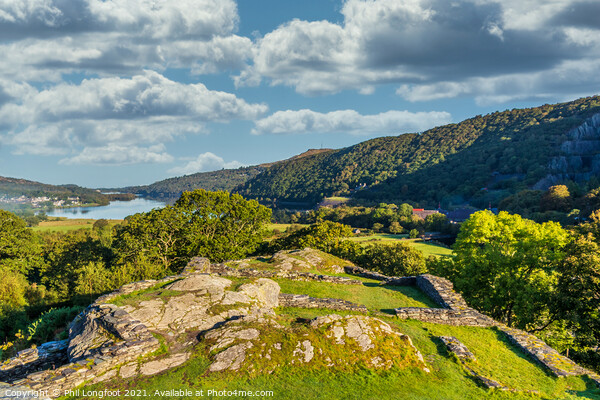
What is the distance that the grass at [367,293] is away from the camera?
20.9 meters

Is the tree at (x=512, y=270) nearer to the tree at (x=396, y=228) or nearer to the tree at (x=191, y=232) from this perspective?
the tree at (x=191, y=232)

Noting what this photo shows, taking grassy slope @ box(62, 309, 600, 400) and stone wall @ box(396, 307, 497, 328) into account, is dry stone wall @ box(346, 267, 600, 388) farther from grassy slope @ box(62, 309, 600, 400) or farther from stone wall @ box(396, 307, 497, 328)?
grassy slope @ box(62, 309, 600, 400)

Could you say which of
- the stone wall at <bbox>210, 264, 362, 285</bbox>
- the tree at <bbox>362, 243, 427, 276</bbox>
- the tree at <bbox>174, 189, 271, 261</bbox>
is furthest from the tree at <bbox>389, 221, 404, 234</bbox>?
the stone wall at <bbox>210, 264, 362, 285</bbox>

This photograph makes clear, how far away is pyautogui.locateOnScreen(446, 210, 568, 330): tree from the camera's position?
2367 centimetres

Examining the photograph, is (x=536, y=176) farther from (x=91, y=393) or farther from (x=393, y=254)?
(x=91, y=393)

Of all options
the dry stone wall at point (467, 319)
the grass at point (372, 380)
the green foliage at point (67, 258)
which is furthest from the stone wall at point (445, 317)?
the green foliage at point (67, 258)

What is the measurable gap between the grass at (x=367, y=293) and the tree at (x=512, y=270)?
21.5ft

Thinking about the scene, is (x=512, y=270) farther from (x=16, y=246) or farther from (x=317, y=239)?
(x=16, y=246)

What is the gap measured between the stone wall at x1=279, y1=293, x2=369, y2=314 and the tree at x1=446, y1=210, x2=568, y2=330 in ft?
42.2

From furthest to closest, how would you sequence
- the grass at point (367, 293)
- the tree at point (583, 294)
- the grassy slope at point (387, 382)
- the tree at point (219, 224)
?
the tree at point (219, 224)
the grass at point (367, 293)
the tree at point (583, 294)
the grassy slope at point (387, 382)

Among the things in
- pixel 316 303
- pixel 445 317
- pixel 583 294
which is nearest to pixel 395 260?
pixel 583 294

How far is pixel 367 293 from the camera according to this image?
22.5 metres

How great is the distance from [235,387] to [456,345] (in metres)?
9.20

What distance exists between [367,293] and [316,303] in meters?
4.88
